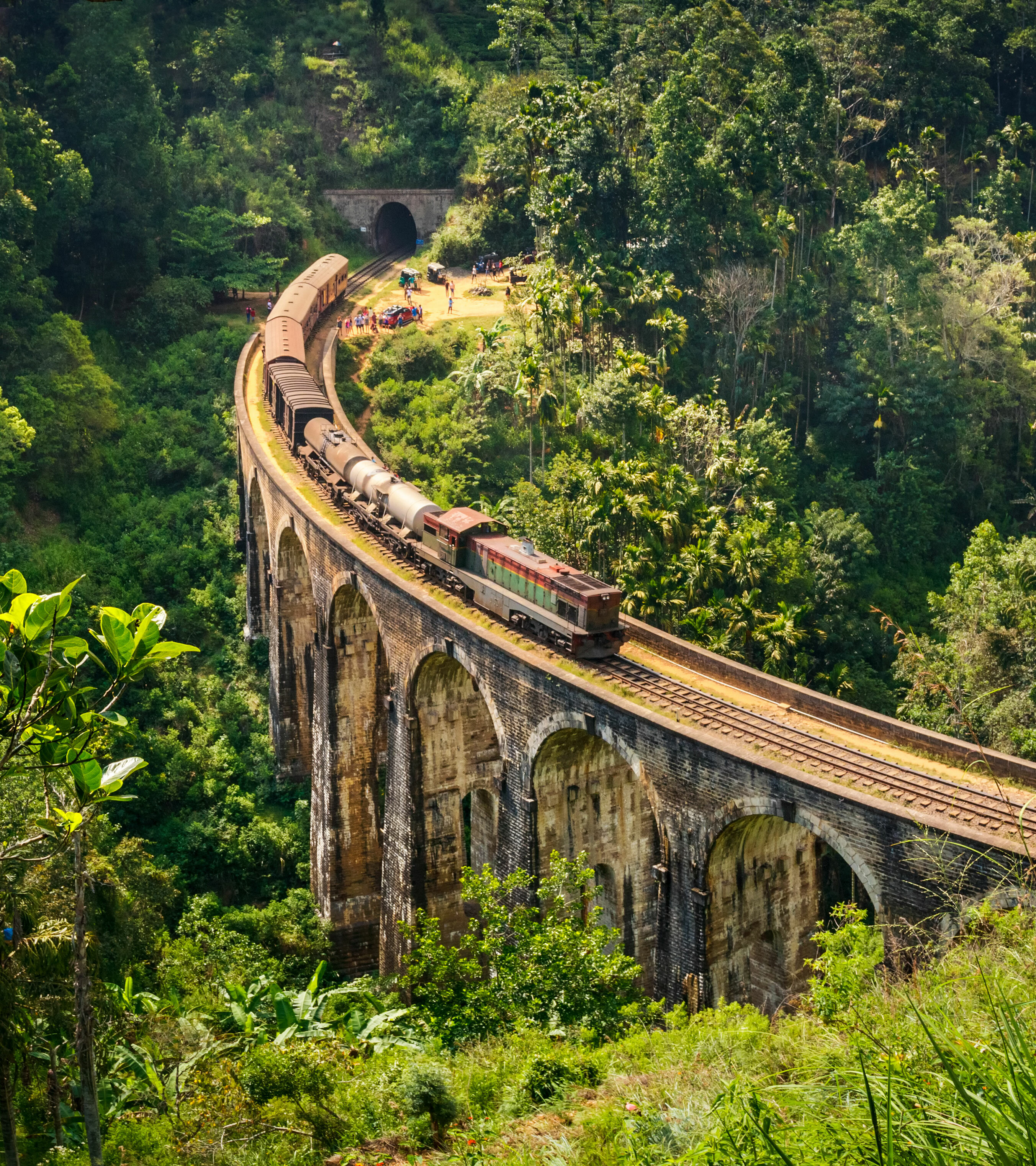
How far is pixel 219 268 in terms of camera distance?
76500 mm

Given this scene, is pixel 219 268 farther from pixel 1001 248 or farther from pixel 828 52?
pixel 1001 248

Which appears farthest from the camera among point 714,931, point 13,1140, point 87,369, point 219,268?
point 219,268

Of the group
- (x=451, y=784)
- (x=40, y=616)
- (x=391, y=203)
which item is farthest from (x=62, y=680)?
(x=391, y=203)

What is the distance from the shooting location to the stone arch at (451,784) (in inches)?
1511

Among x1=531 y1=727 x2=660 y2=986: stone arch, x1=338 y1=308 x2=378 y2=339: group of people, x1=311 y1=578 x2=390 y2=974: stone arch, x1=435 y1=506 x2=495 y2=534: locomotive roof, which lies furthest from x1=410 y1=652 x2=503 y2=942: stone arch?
x1=338 y1=308 x2=378 y2=339: group of people

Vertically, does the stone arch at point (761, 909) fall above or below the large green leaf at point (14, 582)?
below

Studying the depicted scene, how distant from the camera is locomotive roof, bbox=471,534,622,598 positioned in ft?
107

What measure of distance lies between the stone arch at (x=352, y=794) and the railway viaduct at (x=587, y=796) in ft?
0.23

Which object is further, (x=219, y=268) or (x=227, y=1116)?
(x=219, y=268)

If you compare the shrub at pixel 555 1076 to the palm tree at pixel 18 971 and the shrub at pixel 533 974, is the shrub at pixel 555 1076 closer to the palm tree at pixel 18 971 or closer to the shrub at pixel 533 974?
the shrub at pixel 533 974

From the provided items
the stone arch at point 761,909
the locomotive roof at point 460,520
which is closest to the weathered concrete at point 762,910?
the stone arch at point 761,909

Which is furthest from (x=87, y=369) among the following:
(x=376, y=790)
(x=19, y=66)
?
(x=376, y=790)

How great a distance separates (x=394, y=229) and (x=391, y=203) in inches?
140

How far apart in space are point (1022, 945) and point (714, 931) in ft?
37.1
